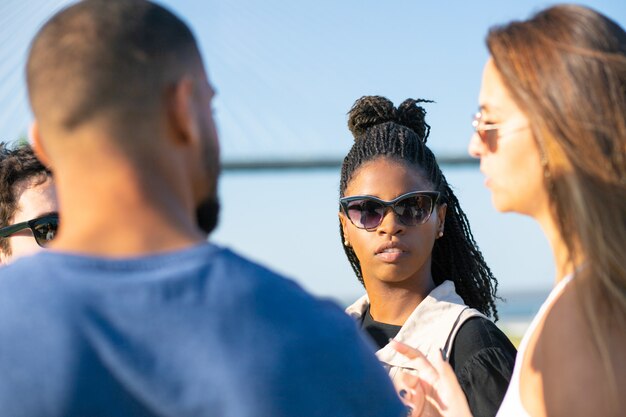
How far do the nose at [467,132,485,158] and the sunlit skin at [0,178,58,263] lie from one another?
1.85m

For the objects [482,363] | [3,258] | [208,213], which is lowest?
[482,363]

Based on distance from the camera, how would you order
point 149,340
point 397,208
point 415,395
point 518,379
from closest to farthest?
point 149,340, point 518,379, point 415,395, point 397,208

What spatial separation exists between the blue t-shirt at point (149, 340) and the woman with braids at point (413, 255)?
1.74 meters

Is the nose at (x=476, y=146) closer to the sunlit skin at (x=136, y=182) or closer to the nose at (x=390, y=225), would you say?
the sunlit skin at (x=136, y=182)

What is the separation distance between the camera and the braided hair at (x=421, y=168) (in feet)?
12.2

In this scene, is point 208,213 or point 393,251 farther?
point 393,251

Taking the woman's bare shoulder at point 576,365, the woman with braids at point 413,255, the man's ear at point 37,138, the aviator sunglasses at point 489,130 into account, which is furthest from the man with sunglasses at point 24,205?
the woman's bare shoulder at point 576,365

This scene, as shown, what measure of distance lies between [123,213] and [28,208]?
6.84ft

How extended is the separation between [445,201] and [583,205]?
2103 mm

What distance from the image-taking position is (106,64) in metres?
1.50

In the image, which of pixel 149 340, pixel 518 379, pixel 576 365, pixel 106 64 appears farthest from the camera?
pixel 518 379

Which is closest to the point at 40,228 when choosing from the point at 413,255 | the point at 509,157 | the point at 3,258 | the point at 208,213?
the point at 3,258

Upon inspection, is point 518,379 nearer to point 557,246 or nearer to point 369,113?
point 557,246

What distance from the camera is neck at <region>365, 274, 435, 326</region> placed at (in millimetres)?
3570
